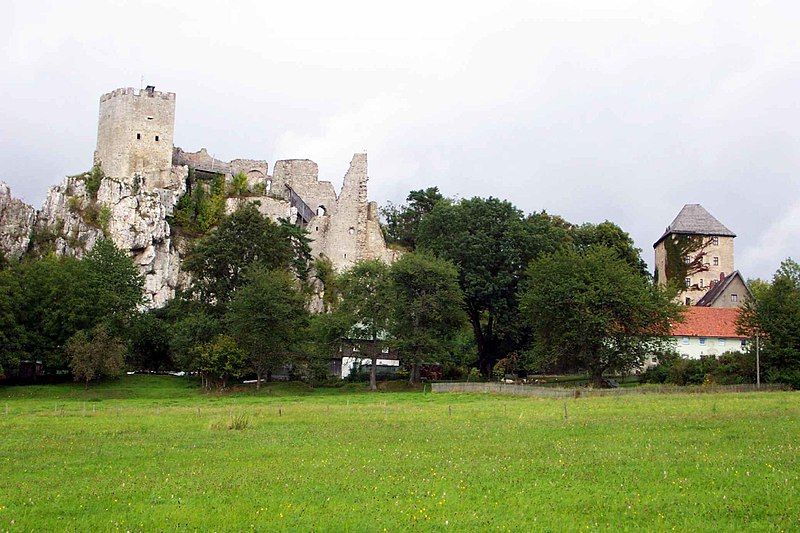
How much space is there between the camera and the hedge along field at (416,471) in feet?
Answer: 48.1

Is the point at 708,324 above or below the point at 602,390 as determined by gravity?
above

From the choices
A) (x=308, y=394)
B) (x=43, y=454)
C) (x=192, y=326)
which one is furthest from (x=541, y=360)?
(x=43, y=454)

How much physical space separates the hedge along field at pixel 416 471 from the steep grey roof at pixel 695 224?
56.6 metres

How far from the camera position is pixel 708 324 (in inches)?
2625

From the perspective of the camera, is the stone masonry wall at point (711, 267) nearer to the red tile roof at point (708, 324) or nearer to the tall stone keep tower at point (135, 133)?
the red tile roof at point (708, 324)

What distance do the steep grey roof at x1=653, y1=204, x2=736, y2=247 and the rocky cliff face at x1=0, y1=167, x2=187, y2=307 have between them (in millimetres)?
48435

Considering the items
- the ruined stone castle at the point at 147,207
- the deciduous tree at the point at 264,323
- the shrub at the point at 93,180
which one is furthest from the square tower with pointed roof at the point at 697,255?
the shrub at the point at 93,180

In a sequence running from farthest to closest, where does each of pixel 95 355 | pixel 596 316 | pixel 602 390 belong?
1. pixel 95 355
2. pixel 596 316
3. pixel 602 390

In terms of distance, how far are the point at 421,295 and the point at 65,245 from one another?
115 feet

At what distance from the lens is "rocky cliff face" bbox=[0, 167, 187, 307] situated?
7438cm

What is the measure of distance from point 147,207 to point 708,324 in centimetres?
4800

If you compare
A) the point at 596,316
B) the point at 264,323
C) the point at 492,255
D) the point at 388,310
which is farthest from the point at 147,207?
the point at 596,316

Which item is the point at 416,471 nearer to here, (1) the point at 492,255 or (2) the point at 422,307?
(2) the point at 422,307

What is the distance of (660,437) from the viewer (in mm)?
22844
